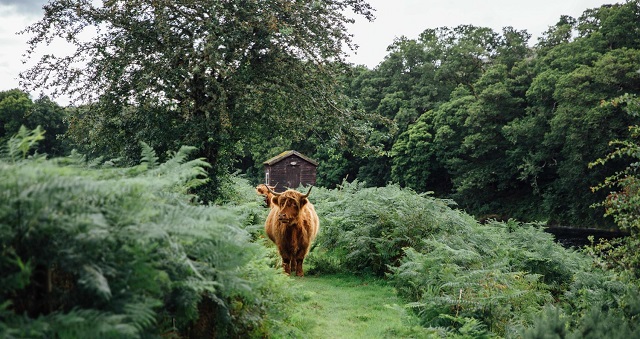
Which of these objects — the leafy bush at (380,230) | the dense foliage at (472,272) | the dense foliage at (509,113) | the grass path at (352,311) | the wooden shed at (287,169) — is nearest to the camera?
the dense foliage at (472,272)

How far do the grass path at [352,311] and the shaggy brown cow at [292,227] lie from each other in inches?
19.6

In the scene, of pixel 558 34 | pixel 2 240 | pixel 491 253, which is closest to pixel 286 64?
pixel 491 253

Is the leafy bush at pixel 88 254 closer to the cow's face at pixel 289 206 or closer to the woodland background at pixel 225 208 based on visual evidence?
the woodland background at pixel 225 208

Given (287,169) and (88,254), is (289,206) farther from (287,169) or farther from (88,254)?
(287,169)

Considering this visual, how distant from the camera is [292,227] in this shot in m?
9.68

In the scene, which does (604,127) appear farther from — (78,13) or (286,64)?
(78,13)

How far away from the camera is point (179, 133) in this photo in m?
10.1

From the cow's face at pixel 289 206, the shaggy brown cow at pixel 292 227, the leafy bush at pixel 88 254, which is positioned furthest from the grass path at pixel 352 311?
the leafy bush at pixel 88 254

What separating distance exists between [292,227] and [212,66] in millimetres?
3470

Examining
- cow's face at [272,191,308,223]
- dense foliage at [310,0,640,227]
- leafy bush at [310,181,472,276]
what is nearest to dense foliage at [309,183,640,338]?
leafy bush at [310,181,472,276]

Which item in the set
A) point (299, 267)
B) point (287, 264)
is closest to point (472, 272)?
point (299, 267)

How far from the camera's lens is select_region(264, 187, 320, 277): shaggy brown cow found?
946cm

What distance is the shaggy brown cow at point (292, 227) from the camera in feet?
31.0

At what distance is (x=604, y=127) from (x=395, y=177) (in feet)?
65.6
